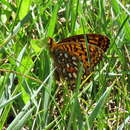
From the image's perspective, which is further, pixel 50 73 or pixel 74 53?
pixel 74 53

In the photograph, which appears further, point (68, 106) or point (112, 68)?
point (112, 68)

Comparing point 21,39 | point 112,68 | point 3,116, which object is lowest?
point 112,68

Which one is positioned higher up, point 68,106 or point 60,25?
point 60,25

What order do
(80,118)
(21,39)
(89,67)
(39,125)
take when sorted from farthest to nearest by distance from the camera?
(21,39), (89,67), (39,125), (80,118)

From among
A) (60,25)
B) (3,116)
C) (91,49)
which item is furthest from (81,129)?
(60,25)

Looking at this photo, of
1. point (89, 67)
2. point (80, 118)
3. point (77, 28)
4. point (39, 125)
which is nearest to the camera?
point (80, 118)

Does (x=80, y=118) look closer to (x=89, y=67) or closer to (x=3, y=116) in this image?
(x=3, y=116)

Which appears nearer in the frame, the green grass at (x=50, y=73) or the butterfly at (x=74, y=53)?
the green grass at (x=50, y=73)

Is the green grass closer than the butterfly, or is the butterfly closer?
the green grass
